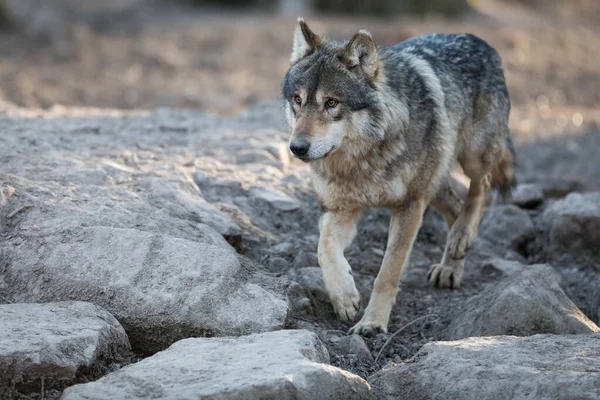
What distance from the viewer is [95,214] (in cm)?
478

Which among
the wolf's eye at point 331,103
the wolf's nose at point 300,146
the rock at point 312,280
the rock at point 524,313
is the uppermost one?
the wolf's eye at point 331,103

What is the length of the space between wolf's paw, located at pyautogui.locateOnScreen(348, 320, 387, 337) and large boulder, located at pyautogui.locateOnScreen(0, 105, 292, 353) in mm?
533

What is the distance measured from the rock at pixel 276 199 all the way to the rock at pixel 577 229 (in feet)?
7.19

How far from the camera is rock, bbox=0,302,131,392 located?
3.51 metres

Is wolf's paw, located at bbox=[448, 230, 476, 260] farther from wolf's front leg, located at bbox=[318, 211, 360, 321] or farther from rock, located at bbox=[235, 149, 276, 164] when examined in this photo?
rock, located at bbox=[235, 149, 276, 164]

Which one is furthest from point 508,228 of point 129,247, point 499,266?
point 129,247

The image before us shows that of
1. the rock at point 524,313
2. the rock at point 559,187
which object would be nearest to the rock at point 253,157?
the rock at point 524,313

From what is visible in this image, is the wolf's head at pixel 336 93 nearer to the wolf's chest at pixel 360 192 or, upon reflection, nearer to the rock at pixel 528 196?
the wolf's chest at pixel 360 192

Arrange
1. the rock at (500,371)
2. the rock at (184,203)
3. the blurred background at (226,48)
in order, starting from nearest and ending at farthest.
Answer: the rock at (500,371), the rock at (184,203), the blurred background at (226,48)

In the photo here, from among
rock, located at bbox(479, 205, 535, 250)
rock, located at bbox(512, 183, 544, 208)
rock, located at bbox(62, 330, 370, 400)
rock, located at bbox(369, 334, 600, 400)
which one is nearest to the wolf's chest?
rock, located at bbox(369, 334, 600, 400)

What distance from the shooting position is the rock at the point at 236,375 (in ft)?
10.6

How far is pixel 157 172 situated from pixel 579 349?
10.5 ft

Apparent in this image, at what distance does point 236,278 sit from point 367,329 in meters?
0.90

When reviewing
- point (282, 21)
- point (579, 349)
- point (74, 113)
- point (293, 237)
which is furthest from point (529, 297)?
point (282, 21)
